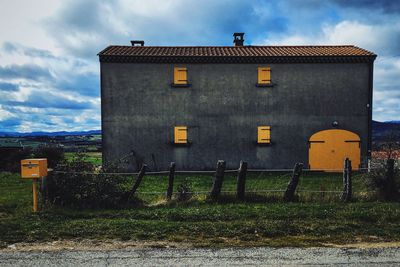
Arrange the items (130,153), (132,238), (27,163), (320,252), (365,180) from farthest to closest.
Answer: (130,153)
(365,180)
(27,163)
(132,238)
(320,252)

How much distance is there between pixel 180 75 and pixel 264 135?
5.95m

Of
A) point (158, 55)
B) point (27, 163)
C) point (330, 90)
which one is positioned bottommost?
point (27, 163)

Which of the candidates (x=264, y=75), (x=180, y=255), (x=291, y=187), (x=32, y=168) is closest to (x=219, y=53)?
(x=264, y=75)

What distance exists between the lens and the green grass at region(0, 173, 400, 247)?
6.98 meters

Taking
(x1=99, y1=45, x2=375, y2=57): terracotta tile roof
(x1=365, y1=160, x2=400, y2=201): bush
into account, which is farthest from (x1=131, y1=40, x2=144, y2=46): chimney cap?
(x1=365, y1=160, x2=400, y2=201): bush

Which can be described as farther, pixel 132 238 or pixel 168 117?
pixel 168 117

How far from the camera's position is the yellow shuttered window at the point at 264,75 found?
21145 mm

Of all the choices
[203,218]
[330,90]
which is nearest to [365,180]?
Result: [203,218]

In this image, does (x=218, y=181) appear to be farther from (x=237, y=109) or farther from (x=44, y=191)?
(x=237, y=109)

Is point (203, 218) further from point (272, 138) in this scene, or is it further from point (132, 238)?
point (272, 138)

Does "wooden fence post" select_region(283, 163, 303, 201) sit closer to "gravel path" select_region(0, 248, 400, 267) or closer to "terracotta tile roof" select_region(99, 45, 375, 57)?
"gravel path" select_region(0, 248, 400, 267)

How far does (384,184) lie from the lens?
10.6 meters

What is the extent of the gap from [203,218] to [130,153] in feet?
43.2

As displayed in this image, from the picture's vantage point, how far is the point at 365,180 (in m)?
11.0
